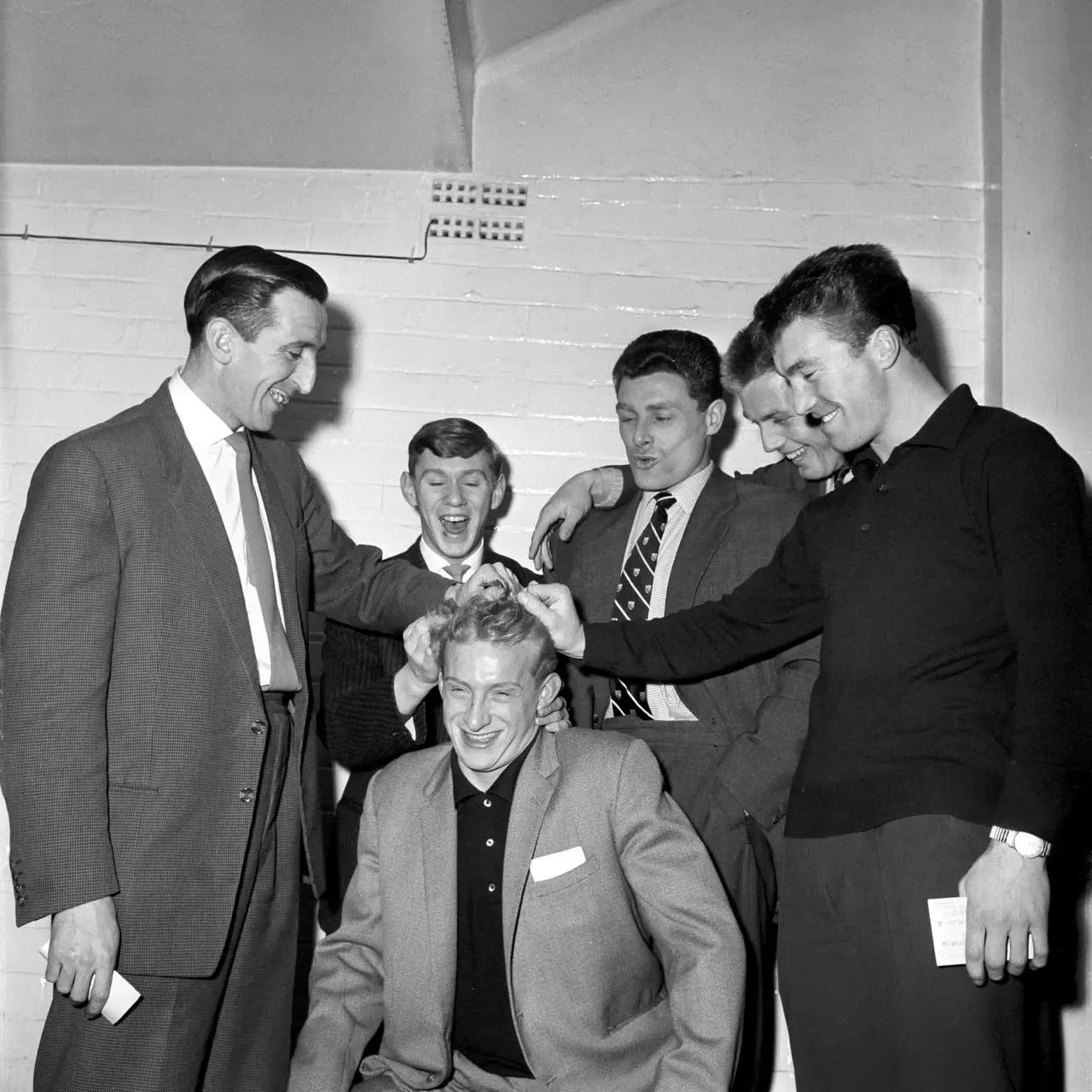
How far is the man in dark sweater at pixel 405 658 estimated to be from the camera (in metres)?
2.97

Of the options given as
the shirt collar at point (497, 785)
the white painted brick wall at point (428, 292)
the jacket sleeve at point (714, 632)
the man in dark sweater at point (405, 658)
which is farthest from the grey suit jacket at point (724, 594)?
the white painted brick wall at point (428, 292)

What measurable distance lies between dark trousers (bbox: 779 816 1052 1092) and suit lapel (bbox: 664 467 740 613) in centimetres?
91

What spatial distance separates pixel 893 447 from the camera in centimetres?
221

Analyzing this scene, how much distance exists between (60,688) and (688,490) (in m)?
1.61

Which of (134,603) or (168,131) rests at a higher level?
(168,131)

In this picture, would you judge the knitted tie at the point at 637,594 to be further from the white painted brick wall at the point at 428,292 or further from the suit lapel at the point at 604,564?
the white painted brick wall at the point at 428,292

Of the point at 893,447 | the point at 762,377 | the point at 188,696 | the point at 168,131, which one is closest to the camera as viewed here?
the point at 893,447

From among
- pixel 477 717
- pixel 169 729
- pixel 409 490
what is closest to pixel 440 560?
pixel 409 490

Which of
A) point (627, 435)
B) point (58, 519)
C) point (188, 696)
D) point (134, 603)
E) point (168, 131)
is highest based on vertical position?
point (168, 131)

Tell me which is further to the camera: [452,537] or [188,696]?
[452,537]

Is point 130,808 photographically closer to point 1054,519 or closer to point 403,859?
point 403,859

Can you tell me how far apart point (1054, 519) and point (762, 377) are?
A: 1380 millimetres

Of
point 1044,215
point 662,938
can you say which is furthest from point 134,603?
point 1044,215

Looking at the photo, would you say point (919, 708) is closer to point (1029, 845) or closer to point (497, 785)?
point (1029, 845)
